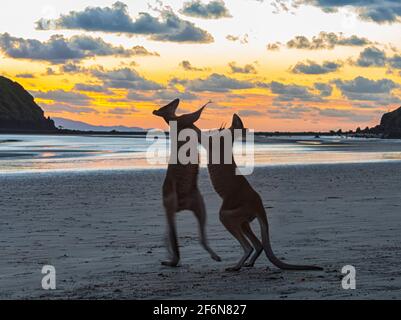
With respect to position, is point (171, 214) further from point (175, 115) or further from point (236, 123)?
point (236, 123)

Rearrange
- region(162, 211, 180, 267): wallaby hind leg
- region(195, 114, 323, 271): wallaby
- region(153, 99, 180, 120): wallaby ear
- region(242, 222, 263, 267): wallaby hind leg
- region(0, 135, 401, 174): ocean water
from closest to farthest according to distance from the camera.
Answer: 1. region(195, 114, 323, 271): wallaby
2. region(242, 222, 263, 267): wallaby hind leg
3. region(153, 99, 180, 120): wallaby ear
4. region(162, 211, 180, 267): wallaby hind leg
5. region(0, 135, 401, 174): ocean water

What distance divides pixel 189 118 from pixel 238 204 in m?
1.21

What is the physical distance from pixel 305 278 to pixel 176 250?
181 centimetres

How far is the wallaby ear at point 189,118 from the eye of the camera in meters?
8.64

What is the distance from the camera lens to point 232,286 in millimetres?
7855

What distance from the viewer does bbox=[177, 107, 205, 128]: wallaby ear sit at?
8641mm

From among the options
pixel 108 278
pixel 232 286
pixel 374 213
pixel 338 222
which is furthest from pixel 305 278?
pixel 374 213

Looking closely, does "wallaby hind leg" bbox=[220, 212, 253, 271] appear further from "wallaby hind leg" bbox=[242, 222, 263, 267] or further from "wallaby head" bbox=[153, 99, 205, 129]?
"wallaby head" bbox=[153, 99, 205, 129]

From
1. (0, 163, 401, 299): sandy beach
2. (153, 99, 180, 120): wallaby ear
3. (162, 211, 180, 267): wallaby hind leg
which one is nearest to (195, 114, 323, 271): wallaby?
(0, 163, 401, 299): sandy beach

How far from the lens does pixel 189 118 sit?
870 centimetres

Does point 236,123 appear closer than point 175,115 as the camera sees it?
Yes

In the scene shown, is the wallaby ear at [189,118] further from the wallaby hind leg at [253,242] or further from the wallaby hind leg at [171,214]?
the wallaby hind leg at [253,242]

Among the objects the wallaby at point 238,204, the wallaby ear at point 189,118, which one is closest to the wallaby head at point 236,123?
the wallaby at point 238,204

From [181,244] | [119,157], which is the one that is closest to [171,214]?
[181,244]
